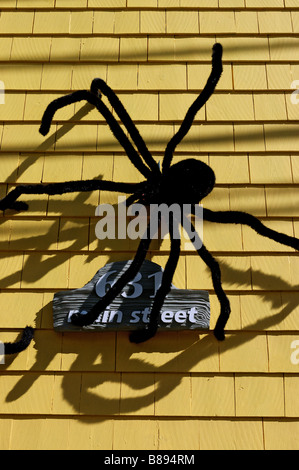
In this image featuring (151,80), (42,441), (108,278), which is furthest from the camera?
(151,80)

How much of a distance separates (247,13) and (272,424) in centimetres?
249

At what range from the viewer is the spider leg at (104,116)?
2.59 m

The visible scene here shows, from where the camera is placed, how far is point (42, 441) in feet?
7.88

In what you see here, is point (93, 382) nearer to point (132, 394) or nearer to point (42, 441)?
point (132, 394)

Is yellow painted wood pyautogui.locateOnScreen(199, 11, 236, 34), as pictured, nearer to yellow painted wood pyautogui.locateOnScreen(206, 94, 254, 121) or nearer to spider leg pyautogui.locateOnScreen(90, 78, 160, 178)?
yellow painted wood pyautogui.locateOnScreen(206, 94, 254, 121)

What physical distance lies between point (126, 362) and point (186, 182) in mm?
975

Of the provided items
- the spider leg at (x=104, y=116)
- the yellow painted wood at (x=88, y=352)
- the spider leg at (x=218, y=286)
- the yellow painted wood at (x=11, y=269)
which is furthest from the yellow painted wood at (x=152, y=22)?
the yellow painted wood at (x=88, y=352)

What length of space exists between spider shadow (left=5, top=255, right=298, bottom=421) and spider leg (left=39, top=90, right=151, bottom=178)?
0.90 m

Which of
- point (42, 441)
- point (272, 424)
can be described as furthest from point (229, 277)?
point (42, 441)

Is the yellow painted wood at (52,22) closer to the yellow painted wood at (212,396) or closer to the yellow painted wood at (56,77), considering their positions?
the yellow painted wood at (56,77)

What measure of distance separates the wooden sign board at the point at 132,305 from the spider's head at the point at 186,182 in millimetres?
411

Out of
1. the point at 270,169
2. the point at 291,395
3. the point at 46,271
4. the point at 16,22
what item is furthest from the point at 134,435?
the point at 16,22

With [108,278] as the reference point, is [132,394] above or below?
below

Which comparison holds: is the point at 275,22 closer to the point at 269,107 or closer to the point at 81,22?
the point at 269,107
